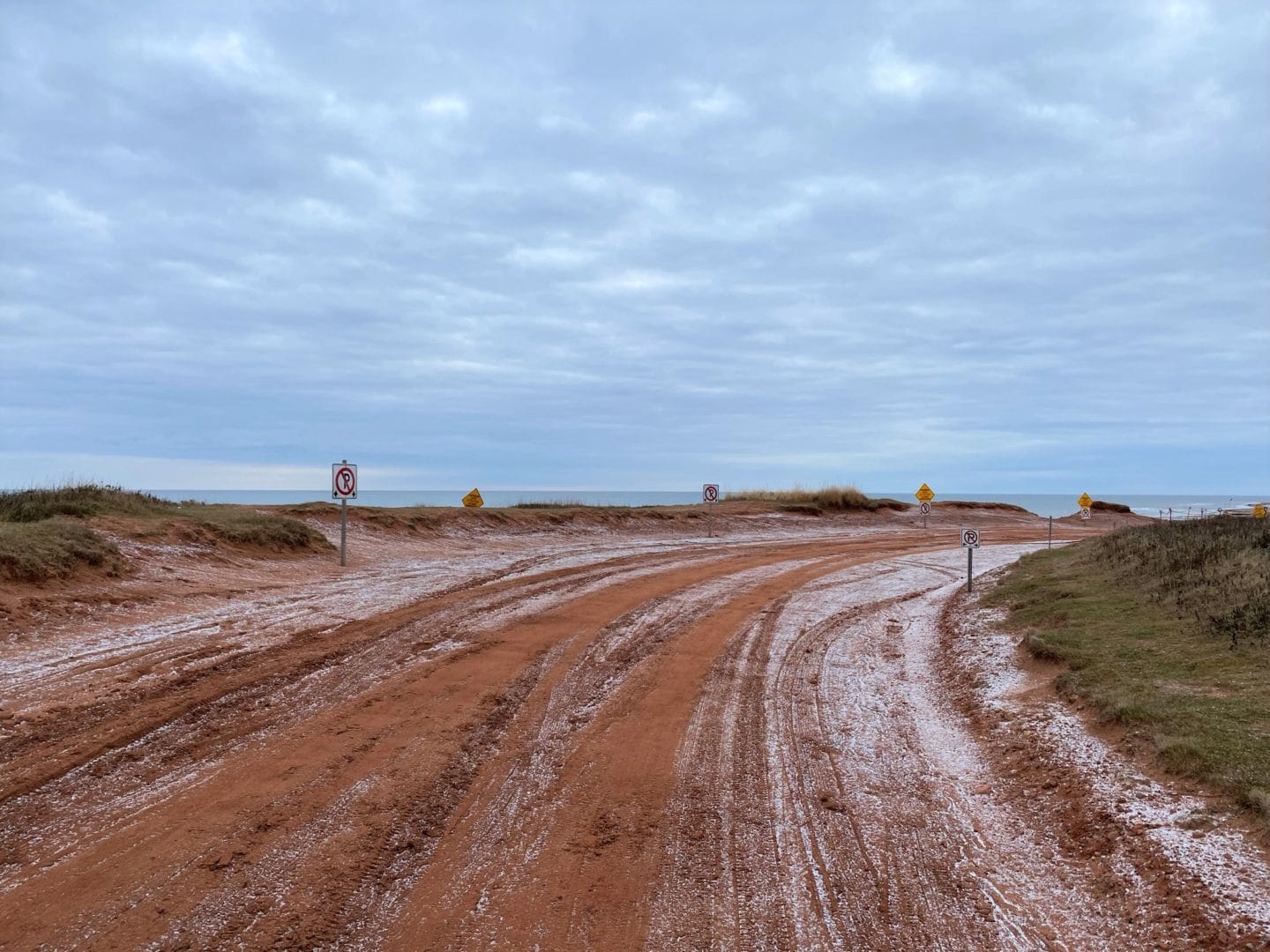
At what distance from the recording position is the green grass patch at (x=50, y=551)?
36.8 ft

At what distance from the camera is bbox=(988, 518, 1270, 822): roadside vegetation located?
5672 mm

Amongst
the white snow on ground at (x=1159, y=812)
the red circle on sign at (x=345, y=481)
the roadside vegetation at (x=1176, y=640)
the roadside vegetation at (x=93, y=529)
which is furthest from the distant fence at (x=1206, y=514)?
the roadside vegetation at (x=93, y=529)

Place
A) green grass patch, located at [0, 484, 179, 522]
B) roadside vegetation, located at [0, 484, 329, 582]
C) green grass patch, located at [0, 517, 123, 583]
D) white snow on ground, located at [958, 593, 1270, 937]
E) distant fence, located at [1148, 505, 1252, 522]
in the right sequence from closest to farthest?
1. white snow on ground, located at [958, 593, 1270, 937]
2. green grass patch, located at [0, 517, 123, 583]
3. roadside vegetation, located at [0, 484, 329, 582]
4. green grass patch, located at [0, 484, 179, 522]
5. distant fence, located at [1148, 505, 1252, 522]

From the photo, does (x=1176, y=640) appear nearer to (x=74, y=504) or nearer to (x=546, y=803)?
(x=546, y=803)

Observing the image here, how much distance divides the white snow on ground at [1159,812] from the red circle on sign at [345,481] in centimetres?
1560

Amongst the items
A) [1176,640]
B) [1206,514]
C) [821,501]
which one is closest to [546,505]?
[821,501]

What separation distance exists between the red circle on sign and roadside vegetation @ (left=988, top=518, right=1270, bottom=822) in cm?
1444

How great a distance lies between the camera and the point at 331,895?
4023 millimetres

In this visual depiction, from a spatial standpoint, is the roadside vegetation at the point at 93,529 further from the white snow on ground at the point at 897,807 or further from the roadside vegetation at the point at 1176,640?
the roadside vegetation at the point at 1176,640

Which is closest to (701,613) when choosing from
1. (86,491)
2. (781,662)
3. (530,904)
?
(781,662)

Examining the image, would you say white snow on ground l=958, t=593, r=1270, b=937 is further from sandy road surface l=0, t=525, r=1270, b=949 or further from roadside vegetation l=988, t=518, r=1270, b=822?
roadside vegetation l=988, t=518, r=1270, b=822

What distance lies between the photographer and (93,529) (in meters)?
14.8

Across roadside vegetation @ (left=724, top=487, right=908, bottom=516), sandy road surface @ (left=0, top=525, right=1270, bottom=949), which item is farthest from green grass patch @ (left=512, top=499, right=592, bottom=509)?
sandy road surface @ (left=0, top=525, right=1270, bottom=949)

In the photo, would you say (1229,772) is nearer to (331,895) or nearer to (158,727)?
(331,895)
